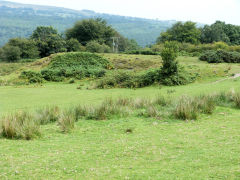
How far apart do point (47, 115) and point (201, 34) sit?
7609cm

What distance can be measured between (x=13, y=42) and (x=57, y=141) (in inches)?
2767

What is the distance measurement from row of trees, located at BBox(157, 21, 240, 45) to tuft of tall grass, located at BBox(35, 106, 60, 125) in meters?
63.3

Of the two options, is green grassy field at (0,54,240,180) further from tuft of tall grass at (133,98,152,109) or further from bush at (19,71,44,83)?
bush at (19,71,44,83)

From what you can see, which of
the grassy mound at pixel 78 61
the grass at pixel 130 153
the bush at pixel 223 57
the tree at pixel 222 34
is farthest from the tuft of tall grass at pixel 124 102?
the tree at pixel 222 34

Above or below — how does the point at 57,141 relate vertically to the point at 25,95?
above

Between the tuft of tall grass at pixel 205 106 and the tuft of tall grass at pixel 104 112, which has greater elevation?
the tuft of tall grass at pixel 205 106

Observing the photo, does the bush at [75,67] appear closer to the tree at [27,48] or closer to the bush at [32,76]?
the bush at [32,76]

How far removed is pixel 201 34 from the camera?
81.1 meters

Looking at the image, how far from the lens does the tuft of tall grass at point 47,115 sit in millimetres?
11062

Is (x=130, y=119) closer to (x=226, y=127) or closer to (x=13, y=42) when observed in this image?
(x=226, y=127)

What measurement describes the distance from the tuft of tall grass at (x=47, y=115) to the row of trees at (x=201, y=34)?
63258 mm

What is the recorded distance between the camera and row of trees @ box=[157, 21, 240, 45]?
240 ft

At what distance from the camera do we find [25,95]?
22328mm

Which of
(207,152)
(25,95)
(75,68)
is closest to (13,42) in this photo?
(75,68)
